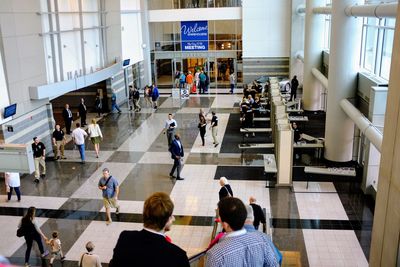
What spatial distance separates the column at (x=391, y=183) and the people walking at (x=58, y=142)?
1025 centimetres

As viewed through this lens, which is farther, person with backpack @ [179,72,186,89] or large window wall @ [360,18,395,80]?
person with backpack @ [179,72,186,89]

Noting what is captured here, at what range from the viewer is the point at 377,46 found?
39.0 ft

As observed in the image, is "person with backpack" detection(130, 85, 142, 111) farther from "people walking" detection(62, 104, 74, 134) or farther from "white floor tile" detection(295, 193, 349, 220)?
"white floor tile" detection(295, 193, 349, 220)

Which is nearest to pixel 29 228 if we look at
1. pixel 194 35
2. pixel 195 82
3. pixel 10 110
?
pixel 10 110

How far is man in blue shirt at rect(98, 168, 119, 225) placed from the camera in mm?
9086

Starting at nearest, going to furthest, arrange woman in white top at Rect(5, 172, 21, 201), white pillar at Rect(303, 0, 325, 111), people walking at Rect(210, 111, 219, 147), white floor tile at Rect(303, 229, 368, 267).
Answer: white floor tile at Rect(303, 229, 368, 267) → woman in white top at Rect(5, 172, 21, 201) → people walking at Rect(210, 111, 219, 147) → white pillar at Rect(303, 0, 325, 111)

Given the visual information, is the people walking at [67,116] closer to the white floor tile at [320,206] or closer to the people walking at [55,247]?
the people walking at [55,247]

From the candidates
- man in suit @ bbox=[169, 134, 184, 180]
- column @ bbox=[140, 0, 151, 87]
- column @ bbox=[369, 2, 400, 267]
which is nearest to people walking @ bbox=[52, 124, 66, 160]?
man in suit @ bbox=[169, 134, 184, 180]

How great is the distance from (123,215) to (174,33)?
62.9 ft

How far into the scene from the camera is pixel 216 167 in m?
12.7

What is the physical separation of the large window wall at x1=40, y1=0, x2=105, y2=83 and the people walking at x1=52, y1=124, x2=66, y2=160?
2.10 meters

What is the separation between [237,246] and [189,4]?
2520cm

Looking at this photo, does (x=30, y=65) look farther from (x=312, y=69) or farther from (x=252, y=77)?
(x=252, y=77)

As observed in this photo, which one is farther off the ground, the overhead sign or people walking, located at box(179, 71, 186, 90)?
the overhead sign
